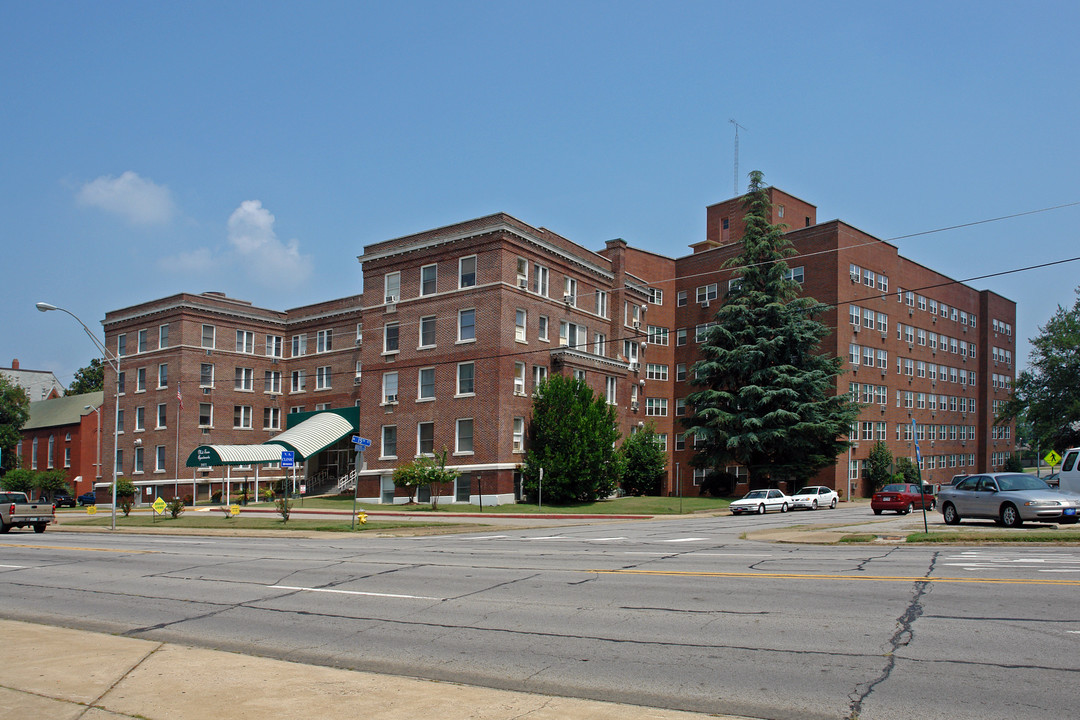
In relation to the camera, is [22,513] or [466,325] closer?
[22,513]

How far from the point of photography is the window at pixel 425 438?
49031 mm

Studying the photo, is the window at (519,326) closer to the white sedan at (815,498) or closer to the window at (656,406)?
the white sedan at (815,498)

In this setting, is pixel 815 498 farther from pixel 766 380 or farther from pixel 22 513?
pixel 22 513

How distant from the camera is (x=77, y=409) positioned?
81.8m

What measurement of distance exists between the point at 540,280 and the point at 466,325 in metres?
5.44

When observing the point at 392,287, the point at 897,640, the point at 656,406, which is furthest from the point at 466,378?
the point at 897,640

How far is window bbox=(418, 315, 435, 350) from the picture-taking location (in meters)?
49.8

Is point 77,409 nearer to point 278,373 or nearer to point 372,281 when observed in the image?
point 278,373

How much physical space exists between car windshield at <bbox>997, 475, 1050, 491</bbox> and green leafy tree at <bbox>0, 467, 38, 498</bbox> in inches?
2986

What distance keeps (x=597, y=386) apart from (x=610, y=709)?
46896mm

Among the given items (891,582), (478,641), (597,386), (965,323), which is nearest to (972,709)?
(478,641)

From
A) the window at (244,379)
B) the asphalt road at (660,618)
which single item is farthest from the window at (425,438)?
the asphalt road at (660,618)

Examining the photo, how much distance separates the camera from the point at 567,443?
46.5m

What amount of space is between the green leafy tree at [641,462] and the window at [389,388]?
15.8m
